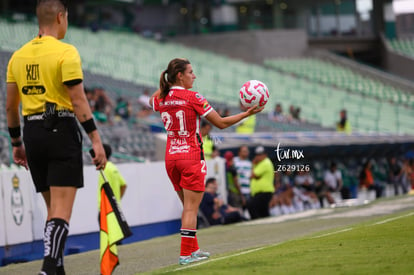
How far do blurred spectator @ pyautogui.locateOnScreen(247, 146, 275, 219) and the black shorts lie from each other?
11.1 metres

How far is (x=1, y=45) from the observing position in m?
32.5

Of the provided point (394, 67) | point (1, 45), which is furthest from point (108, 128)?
point (394, 67)

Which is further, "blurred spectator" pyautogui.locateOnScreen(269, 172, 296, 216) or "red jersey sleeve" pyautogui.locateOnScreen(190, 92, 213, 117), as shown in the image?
"blurred spectator" pyautogui.locateOnScreen(269, 172, 296, 216)

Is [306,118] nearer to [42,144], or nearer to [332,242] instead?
[332,242]

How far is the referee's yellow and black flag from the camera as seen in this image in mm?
7707

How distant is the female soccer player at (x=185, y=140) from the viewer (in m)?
9.39

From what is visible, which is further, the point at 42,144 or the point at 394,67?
the point at 394,67

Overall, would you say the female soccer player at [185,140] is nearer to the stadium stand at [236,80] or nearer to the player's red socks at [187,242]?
the player's red socks at [187,242]

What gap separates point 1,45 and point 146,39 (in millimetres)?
16668

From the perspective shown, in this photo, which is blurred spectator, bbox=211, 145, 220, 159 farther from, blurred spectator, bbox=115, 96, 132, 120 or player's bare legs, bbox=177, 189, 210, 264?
player's bare legs, bbox=177, 189, 210, 264

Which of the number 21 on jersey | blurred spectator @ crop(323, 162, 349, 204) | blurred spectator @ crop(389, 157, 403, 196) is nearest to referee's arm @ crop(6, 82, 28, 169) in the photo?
the number 21 on jersey

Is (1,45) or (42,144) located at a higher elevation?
(1,45)

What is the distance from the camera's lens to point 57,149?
7301 millimetres

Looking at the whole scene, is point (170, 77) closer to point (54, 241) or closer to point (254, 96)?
point (254, 96)
